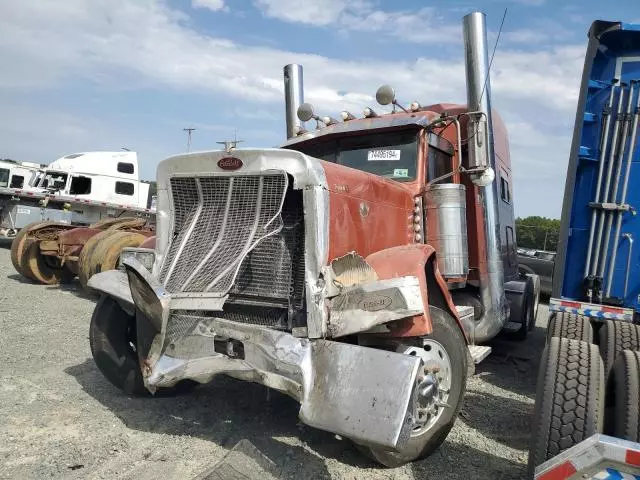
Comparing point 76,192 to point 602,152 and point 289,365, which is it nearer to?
point 289,365

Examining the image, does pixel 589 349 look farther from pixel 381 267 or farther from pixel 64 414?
pixel 64 414

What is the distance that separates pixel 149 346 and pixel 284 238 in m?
1.28

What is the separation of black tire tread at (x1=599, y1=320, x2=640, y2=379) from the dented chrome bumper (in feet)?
7.72

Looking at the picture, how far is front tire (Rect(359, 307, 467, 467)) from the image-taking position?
3689mm

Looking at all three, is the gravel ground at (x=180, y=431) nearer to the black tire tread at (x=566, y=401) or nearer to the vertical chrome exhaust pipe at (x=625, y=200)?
the black tire tread at (x=566, y=401)

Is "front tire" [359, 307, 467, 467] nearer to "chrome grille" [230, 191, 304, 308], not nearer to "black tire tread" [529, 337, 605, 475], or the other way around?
"black tire tread" [529, 337, 605, 475]

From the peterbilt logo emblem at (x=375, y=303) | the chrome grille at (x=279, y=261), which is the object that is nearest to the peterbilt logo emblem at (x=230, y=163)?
the chrome grille at (x=279, y=261)

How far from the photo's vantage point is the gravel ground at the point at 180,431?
11.7 feet

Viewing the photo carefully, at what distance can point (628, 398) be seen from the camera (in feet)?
10.6

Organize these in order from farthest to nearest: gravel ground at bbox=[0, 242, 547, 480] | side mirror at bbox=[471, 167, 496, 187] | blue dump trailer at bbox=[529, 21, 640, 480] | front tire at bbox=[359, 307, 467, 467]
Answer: blue dump trailer at bbox=[529, 21, 640, 480] → side mirror at bbox=[471, 167, 496, 187] → front tire at bbox=[359, 307, 467, 467] → gravel ground at bbox=[0, 242, 547, 480]

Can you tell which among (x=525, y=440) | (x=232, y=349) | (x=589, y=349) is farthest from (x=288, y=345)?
(x=525, y=440)

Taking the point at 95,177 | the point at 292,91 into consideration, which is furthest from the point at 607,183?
the point at 95,177

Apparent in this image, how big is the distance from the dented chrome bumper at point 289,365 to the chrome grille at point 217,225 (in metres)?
0.26

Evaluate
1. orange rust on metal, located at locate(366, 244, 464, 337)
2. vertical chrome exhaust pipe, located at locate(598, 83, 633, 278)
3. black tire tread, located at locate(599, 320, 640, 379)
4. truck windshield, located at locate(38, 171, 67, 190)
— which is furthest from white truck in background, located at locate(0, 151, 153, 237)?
black tire tread, located at locate(599, 320, 640, 379)
